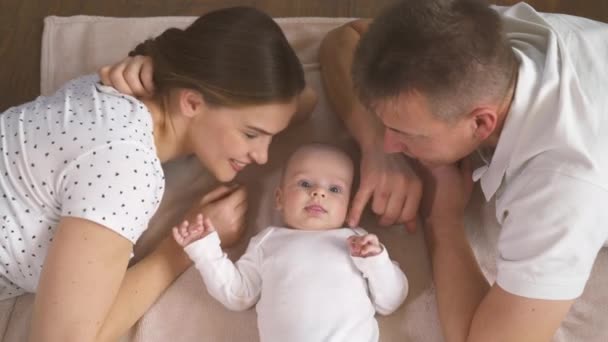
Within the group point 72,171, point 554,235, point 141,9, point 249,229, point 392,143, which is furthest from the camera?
point 141,9

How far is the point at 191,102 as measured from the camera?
4.17ft

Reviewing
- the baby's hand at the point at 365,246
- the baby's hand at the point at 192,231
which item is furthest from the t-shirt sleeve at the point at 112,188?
the baby's hand at the point at 365,246

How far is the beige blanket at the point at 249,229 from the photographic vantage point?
1.29 m

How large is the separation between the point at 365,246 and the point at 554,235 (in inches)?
14.0

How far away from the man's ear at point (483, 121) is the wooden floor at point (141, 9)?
33.4 inches

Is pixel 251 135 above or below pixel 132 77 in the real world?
below

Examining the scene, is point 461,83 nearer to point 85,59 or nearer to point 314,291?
point 314,291

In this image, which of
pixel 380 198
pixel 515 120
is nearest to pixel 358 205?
pixel 380 198

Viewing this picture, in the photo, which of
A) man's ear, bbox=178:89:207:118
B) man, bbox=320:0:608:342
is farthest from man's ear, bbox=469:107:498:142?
man's ear, bbox=178:89:207:118

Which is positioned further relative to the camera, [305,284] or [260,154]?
[260,154]

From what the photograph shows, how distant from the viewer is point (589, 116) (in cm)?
104

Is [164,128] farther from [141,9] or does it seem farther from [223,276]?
[141,9]

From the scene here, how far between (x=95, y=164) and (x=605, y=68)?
0.89m

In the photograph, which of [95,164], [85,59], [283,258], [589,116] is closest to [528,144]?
[589,116]
